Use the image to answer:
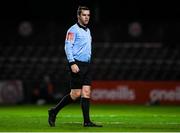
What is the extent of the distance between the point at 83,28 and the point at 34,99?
558 inches

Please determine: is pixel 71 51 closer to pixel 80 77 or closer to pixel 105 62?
pixel 80 77

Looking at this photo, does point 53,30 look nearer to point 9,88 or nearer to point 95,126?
point 9,88

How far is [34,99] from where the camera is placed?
1048 inches

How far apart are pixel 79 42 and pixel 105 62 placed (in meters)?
16.5

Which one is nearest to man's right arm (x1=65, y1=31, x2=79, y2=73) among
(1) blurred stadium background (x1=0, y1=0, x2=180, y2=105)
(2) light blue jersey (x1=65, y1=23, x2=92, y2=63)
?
(2) light blue jersey (x1=65, y1=23, x2=92, y2=63)

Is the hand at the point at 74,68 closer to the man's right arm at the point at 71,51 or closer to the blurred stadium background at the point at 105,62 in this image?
the man's right arm at the point at 71,51

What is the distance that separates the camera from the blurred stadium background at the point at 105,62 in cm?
2633

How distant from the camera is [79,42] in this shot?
1270 centimetres

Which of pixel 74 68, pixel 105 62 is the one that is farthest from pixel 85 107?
pixel 105 62

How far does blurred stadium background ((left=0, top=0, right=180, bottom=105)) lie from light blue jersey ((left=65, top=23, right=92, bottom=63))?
13.0 meters

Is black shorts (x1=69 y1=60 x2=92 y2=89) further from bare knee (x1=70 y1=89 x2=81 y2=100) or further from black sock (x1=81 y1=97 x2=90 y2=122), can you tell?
black sock (x1=81 y1=97 x2=90 y2=122)

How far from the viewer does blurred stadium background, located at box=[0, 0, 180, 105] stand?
26.3m

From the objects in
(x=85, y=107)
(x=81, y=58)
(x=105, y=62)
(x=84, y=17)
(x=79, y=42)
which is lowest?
(x=105, y=62)

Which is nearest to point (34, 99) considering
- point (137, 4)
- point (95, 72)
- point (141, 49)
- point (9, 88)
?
point (9, 88)
